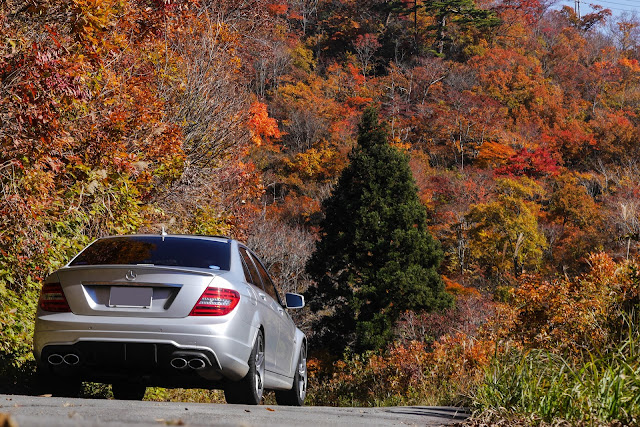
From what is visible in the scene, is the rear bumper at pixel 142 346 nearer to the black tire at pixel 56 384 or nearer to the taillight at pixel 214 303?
the taillight at pixel 214 303

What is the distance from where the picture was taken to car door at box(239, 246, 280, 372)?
713cm

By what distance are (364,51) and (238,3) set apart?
60.7 m

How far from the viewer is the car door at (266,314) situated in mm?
7129

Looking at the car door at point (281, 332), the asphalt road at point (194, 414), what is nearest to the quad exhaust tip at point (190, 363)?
the asphalt road at point (194, 414)

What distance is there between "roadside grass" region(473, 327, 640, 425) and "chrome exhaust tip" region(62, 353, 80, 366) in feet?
10.2

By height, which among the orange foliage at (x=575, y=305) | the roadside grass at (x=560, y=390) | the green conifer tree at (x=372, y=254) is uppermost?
the roadside grass at (x=560, y=390)

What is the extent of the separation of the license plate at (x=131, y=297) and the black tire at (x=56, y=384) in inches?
33.5

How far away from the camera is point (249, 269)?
24.1ft

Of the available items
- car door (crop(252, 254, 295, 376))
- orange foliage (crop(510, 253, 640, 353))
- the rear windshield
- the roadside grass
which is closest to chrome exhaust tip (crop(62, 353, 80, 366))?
the rear windshield

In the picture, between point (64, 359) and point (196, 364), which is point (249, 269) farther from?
point (64, 359)

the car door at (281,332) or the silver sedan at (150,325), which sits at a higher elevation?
the silver sedan at (150,325)

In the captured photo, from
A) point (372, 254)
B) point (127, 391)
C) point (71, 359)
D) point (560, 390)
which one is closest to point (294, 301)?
point (127, 391)

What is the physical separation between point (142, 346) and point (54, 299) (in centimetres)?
88

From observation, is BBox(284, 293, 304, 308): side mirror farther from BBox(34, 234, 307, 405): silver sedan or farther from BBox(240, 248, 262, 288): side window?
BBox(34, 234, 307, 405): silver sedan
